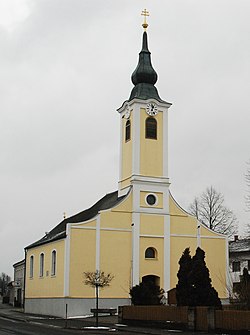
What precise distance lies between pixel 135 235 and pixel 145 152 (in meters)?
6.77

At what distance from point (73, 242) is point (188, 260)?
14.0 metres

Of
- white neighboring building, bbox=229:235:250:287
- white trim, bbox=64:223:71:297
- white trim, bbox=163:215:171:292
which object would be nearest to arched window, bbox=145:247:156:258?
white trim, bbox=163:215:171:292

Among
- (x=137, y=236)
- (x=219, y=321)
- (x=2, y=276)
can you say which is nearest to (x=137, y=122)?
(x=137, y=236)

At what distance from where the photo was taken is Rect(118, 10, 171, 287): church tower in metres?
48.0

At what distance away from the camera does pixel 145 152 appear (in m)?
48.9

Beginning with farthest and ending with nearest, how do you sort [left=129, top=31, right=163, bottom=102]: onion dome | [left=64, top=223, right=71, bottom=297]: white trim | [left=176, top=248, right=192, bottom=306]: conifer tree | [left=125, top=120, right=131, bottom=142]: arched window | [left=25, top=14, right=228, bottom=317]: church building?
1. [left=129, top=31, right=163, bottom=102]: onion dome
2. [left=125, top=120, right=131, bottom=142]: arched window
3. [left=25, top=14, right=228, bottom=317]: church building
4. [left=64, top=223, right=71, bottom=297]: white trim
5. [left=176, top=248, right=192, bottom=306]: conifer tree

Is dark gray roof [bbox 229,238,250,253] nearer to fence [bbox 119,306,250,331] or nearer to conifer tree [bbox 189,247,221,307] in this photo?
fence [bbox 119,306,250,331]

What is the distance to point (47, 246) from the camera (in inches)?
2035

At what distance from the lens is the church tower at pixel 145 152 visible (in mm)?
47969

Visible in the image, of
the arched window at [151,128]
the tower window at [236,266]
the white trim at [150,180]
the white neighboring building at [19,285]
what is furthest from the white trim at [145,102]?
the white neighboring building at [19,285]

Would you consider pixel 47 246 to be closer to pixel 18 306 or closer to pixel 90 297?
pixel 90 297

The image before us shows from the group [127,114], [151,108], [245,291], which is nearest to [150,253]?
[127,114]

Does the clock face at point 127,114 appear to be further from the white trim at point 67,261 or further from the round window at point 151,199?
the white trim at point 67,261

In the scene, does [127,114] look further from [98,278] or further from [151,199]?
[98,278]
